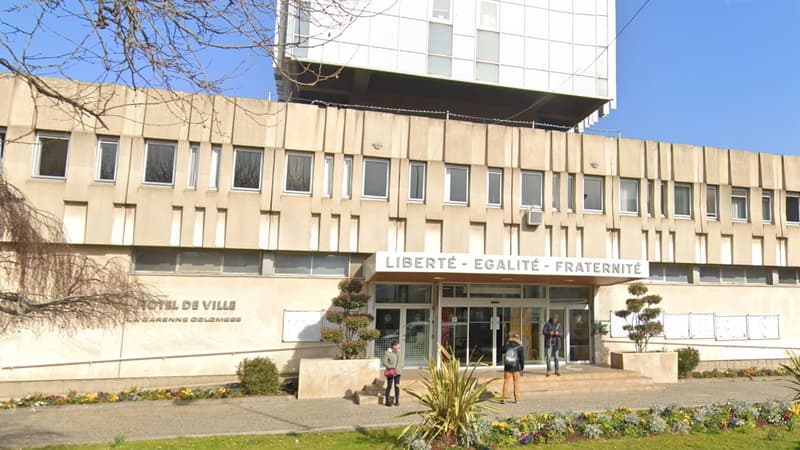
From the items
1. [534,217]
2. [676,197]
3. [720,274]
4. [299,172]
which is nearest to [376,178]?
[299,172]

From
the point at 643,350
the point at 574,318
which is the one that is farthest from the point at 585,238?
the point at 643,350

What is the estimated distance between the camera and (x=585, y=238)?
19.6 m

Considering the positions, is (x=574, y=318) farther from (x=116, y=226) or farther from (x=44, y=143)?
(x=44, y=143)

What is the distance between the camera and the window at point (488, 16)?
2433cm

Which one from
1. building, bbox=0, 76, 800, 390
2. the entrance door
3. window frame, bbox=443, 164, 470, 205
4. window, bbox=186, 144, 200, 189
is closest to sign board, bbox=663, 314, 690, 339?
building, bbox=0, 76, 800, 390

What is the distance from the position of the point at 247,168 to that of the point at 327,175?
2578mm

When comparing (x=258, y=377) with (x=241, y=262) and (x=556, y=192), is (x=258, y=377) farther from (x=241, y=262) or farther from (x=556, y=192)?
(x=556, y=192)

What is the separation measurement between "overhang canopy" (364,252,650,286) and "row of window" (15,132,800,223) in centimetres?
282

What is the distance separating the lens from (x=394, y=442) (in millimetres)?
9242

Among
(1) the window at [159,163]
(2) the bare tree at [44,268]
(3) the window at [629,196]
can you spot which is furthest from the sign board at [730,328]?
(2) the bare tree at [44,268]

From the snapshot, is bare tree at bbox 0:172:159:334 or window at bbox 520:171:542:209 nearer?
bare tree at bbox 0:172:159:334

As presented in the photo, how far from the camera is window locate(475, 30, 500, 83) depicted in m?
24.0

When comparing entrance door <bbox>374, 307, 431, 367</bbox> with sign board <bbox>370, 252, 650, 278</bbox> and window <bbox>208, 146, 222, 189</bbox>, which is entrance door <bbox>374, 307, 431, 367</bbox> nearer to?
sign board <bbox>370, 252, 650, 278</bbox>

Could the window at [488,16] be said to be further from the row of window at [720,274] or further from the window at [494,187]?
the row of window at [720,274]
